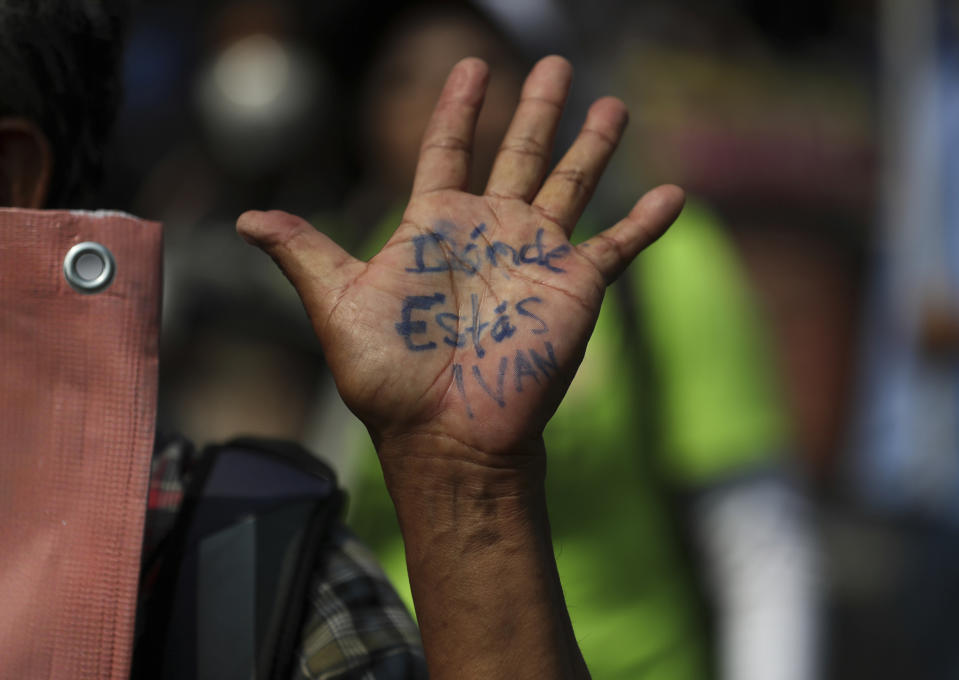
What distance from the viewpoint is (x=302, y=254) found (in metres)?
1.08

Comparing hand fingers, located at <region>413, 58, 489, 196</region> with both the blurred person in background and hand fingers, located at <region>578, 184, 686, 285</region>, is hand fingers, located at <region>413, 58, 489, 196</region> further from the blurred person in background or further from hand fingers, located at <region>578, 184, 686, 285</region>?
the blurred person in background

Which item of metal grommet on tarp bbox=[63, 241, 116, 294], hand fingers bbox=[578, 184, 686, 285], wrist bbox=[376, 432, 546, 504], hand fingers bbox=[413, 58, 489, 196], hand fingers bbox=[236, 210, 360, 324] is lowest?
wrist bbox=[376, 432, 546, 504]

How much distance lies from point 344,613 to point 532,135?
59cm

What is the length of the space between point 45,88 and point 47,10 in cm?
10

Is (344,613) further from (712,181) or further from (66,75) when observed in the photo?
(712,181)

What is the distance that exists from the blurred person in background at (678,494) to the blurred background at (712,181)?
0.81ft

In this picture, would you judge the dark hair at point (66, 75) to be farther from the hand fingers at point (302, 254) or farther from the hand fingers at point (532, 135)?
the hand fingers at point (532, 135)

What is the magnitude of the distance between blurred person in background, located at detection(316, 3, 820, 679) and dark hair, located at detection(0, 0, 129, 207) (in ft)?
2.89

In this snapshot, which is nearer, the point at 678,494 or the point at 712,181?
the point at 678,494

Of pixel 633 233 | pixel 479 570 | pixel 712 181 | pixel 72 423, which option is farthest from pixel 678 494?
pixel 712 181

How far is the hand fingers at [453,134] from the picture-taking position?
3.79 ft

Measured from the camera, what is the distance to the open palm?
1.04m

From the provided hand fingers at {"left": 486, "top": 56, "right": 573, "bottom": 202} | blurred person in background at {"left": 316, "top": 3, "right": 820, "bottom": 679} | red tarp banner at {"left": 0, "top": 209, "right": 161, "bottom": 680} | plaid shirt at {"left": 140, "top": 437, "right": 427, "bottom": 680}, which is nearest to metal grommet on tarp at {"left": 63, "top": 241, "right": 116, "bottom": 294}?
red tarp banner at {"left": 0, "top": 209, "right": 161, "bottom": 680}

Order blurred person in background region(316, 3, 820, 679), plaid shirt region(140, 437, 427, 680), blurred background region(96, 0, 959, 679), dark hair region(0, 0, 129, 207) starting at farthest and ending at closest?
blurred background region(96, 0, 959, 679), blurred person in background region(316, 3, 820, 679), dark hair region(0, 0, 129, 207), plaid shirt region(140, 437, 427, 680)
